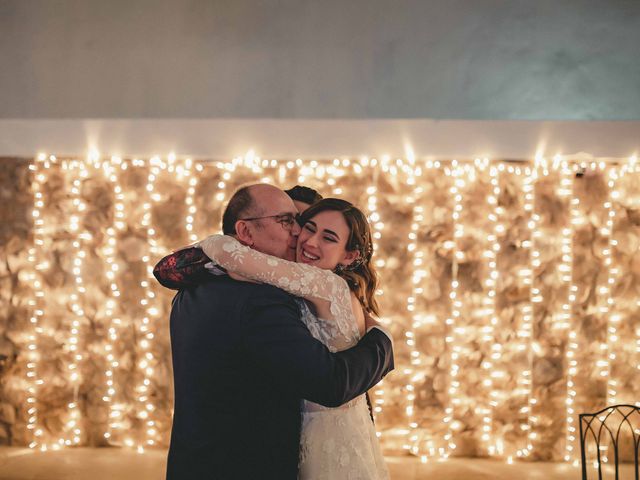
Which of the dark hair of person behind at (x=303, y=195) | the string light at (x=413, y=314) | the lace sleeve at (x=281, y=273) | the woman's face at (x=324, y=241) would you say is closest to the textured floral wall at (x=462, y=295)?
the string light at (x=413, y=314)

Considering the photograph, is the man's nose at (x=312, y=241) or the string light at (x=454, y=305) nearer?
the man's nose at (x=312, y=241)

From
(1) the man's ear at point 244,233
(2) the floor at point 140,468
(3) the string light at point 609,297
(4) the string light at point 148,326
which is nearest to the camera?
(1) the man's ear at point 244,233

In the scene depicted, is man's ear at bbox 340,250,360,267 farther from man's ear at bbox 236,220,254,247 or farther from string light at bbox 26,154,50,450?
string light at bbox 26,154,50,450

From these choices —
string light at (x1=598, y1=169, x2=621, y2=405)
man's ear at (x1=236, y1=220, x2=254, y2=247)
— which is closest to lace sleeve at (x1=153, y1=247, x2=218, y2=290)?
man's ear at (x1=236, y1=220, x2=254, y2=247)

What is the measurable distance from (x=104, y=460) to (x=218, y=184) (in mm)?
1829

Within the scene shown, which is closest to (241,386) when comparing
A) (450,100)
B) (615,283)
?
(450,100)

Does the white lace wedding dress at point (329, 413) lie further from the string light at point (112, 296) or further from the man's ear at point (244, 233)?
the string light at point (112, 296)

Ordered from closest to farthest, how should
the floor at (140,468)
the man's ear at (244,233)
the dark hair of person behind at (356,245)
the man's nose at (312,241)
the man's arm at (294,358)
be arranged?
the man's arm at (294,358) < the man's ear at (244,233) < the man's nose at (312,241) < the dark hair of person behind at (356,245) < the floor at (140,468)

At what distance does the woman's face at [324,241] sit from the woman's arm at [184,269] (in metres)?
0.41

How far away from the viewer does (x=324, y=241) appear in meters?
1.78

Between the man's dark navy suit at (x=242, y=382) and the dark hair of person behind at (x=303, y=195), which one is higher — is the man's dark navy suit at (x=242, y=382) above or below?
below

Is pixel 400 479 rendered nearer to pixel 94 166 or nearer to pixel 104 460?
pixel 104 460

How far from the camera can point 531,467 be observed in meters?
3.21

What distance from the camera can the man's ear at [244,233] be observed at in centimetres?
155
